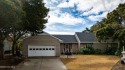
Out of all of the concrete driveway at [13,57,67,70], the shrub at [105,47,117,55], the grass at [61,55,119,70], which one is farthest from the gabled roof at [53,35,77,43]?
the concrete driveway at [13,57,67,70]

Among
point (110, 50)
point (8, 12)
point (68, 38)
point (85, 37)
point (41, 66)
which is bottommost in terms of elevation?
point (41, 66)

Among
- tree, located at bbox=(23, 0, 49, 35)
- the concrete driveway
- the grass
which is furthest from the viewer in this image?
tree, located at bbox=(23, 0, 49, 35)

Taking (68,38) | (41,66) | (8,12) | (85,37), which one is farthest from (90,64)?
(68,38)

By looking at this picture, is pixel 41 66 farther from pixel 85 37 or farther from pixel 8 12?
pixel 85 37

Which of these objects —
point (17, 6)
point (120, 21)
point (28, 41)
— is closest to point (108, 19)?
point (120, 21)

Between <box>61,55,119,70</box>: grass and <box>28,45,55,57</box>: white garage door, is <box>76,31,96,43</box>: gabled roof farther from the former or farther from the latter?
<box>61,55,119,70</box>: grass

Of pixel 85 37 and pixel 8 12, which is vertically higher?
pixel 8 12

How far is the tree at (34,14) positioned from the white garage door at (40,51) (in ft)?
12.6

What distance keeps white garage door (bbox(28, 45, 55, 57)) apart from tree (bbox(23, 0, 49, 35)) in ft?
12.6

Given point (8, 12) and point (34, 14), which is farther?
point (34, 14)

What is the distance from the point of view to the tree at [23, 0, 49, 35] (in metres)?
33.9

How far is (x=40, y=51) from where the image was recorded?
40812mm

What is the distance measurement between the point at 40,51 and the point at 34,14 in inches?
338

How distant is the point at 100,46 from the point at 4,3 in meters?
30.4
